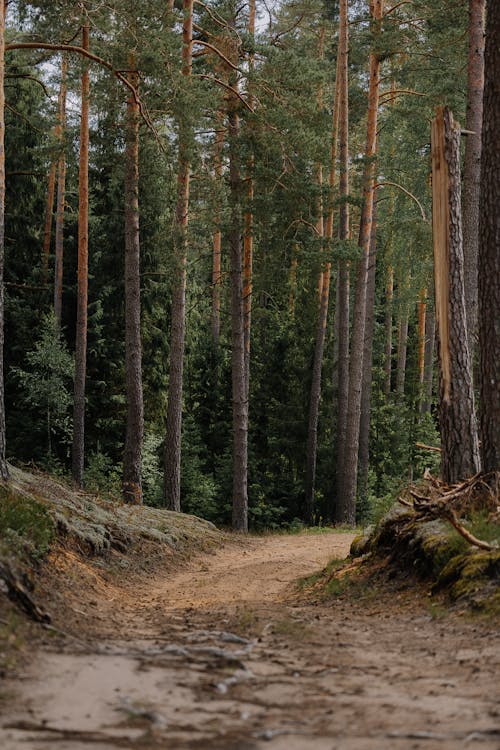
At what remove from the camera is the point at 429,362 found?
4056cm

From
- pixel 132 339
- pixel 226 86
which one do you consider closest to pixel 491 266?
pixel 132 339

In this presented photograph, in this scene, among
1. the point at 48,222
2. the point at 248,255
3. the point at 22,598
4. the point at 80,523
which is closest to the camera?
the point at 22,598

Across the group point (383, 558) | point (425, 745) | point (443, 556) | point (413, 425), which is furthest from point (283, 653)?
point (413, 425)

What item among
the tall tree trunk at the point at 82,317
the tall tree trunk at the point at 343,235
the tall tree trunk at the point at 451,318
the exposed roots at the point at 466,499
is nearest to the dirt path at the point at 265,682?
the exposed roots at the point at 466,499

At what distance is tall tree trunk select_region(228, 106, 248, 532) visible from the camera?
20203mm

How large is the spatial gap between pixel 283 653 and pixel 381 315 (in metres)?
38.9

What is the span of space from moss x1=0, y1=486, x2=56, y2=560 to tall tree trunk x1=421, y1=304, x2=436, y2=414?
2394 centimetres

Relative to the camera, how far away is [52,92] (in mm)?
29344

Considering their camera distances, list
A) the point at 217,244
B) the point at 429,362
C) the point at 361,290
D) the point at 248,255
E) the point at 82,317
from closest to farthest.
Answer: the point at 361,290 < the point at 82,317 < the point at 248,255 < the point at 217,244 < the point at 429,362

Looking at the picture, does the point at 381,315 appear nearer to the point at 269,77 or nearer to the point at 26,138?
the point at 26,138

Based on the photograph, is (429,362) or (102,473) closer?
(102,473)

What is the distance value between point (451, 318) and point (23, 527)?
17.6 ft

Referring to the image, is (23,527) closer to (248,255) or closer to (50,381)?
(50,381)

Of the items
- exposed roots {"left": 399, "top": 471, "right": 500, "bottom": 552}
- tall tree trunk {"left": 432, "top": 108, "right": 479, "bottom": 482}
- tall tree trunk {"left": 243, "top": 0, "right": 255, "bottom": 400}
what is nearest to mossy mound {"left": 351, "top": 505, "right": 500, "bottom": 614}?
exposed roots {"left": 399, "top": 471, "right": 500, "bottom": 552}
